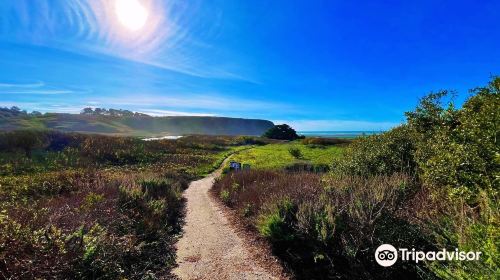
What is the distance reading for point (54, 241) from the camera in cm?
513

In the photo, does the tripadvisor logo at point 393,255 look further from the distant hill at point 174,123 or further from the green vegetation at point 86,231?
the distant hill at point 174,123

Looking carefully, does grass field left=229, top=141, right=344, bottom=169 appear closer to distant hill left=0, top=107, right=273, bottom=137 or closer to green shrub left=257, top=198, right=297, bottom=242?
green shrub left=257, top=198, right=297, bottom=242

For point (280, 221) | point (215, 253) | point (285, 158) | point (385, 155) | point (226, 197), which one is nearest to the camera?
point (280, 221)

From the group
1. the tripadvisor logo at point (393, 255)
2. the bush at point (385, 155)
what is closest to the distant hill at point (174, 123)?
the bush at point (385, 155)

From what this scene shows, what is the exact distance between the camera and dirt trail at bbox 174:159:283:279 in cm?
721

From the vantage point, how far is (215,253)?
855 centimetres

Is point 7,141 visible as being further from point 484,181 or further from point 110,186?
point 484,181

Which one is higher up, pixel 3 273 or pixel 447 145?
pixel 447 145

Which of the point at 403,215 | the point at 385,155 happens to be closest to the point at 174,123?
the point at 385,155

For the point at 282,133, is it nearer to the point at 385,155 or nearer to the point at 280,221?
the point at 385,155

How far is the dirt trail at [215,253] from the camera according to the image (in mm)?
7207

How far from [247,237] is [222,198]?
640cm

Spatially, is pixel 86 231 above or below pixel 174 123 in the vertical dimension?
above

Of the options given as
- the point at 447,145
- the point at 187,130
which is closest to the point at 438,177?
the point at 447,145
